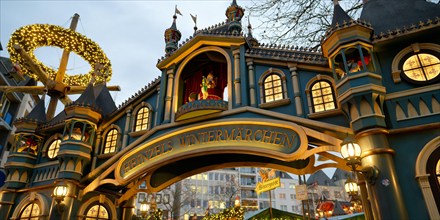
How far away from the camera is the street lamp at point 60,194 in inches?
454

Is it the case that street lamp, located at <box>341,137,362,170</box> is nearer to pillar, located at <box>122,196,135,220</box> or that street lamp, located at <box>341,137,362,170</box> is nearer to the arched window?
the arched window

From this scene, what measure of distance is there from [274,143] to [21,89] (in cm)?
1967

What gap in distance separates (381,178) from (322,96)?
11.4ft

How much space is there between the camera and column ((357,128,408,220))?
272 inches

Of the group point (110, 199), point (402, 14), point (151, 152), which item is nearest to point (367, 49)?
point (402, 14)

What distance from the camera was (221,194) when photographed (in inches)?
2203

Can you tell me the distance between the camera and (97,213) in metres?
13.4

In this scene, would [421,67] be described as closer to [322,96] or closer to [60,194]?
[322,96]

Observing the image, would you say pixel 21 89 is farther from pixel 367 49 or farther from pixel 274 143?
pixel 367 49

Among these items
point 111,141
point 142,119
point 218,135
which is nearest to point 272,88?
point 218,135

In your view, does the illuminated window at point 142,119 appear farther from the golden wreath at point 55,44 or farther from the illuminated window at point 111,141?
the golden wreath at point 55,44

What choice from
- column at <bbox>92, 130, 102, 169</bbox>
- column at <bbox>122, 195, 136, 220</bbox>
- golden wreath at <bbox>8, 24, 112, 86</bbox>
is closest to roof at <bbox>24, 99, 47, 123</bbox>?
golden wreath at <bbox>8, 24, 112, 86</bbox>

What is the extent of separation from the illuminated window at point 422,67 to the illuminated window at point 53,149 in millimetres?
15187

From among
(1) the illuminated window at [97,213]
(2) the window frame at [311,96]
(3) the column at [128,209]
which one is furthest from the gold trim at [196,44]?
(1) the illuminated window at [97,213]
